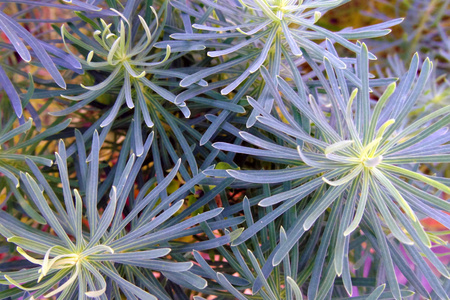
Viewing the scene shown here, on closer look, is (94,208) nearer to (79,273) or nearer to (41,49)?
(79,273)

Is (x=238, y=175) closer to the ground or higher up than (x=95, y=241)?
higher up

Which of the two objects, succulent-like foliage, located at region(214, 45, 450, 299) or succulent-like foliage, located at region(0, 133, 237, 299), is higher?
succulent-like foliage, located at region(214, 45, 450, 299)

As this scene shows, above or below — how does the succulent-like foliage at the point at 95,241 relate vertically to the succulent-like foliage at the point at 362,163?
below

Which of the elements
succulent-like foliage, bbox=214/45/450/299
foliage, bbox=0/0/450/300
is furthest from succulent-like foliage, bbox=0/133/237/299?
succulent-like foliage, bbox=214/45/450/299

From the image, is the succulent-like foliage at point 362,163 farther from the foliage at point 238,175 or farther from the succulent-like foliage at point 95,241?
the succulent-like foliage at point 95,241

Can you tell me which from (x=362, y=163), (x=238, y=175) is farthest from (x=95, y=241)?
(x=362, y=163)

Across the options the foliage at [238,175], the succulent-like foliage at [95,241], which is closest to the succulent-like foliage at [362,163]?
the foliage at [238,175]

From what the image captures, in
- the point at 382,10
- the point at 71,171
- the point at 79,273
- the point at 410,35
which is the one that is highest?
the point at 382,10

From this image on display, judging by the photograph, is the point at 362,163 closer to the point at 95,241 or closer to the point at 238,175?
the point at 238,175

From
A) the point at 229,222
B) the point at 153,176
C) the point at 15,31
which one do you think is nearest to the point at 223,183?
the point at 229,222

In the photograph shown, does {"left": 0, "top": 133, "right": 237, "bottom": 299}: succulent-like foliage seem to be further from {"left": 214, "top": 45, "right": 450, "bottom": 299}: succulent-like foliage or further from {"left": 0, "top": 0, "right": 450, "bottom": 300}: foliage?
{"left": 214, "top": 45, "right": 450, "bottom": 299}: succulent-like foliage

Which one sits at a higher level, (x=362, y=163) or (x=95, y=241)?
(x=362, y=163)
